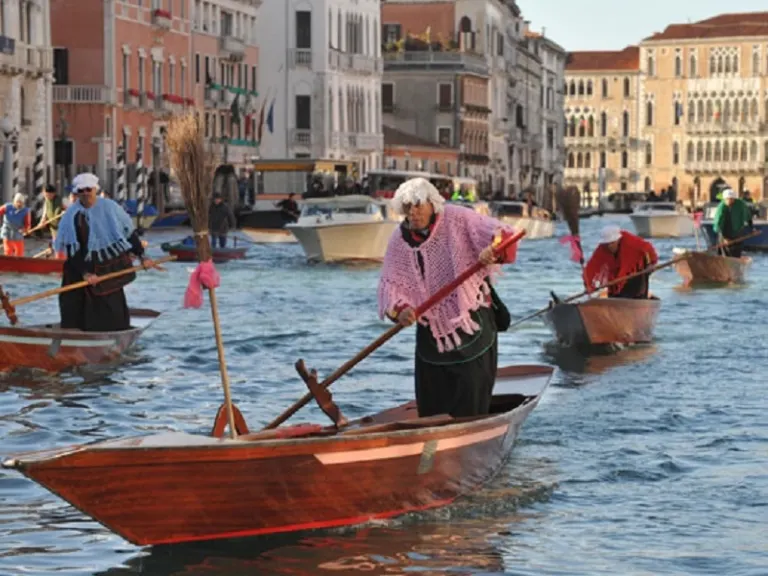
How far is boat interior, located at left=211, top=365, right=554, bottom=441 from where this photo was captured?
10.1 meters

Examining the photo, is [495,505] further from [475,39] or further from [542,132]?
[542,132]

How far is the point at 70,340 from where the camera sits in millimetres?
16609

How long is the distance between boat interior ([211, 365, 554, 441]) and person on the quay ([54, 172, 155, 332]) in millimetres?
3497

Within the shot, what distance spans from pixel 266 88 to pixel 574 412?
196ft

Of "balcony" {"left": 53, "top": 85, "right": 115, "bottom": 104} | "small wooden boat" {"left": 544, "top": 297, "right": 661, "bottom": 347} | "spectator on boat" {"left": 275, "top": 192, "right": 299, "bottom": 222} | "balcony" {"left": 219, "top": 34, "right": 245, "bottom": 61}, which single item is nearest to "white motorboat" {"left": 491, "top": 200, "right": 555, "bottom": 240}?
"spectator on boat" {"left": 275, "top": 192, "right": 299, "bottom": 222}

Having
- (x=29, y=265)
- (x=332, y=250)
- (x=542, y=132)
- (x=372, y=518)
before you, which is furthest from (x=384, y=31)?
(x=372, y=518)

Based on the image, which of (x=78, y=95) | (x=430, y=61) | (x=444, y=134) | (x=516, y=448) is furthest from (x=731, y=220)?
(x=444, y=134)

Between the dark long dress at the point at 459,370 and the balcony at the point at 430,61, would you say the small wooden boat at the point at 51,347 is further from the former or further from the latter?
the balcony at the point at 430,61

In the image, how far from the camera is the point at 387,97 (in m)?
92.8

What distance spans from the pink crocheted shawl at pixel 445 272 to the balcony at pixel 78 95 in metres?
47.5

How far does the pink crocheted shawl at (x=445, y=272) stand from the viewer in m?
10.5

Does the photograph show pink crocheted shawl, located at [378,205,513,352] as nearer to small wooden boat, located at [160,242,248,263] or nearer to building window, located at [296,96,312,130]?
small wooden boat, located at [160,242,248,263]

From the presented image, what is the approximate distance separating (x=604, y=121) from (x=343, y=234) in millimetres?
107409

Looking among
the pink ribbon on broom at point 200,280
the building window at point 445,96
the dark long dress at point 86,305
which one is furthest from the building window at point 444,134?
the pink ribbon on broom at point 200,280
